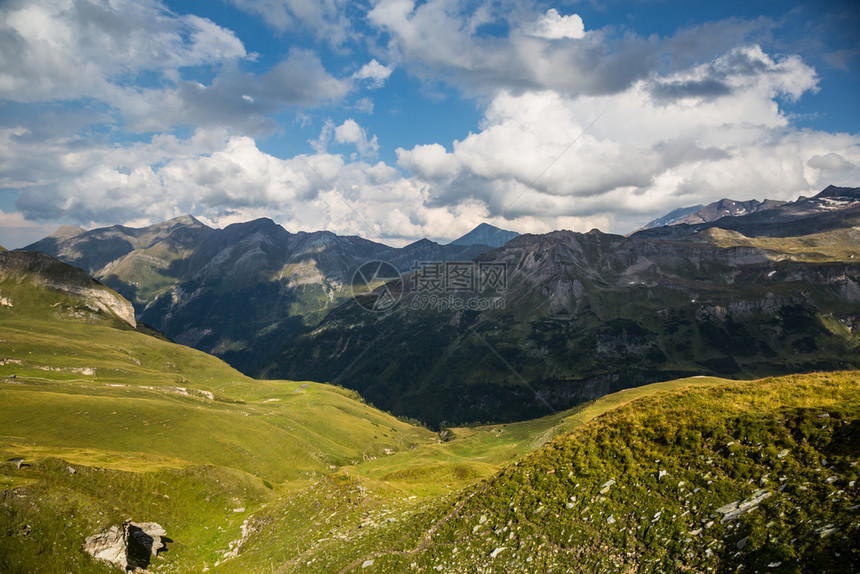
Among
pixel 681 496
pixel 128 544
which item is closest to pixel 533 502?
pixel 681 496

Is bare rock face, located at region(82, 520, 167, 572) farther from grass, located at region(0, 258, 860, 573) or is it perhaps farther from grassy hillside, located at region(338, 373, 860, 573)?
grassy hillside, located at region(338, 373, 860, 573)

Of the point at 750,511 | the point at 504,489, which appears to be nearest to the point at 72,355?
the point at 504,489

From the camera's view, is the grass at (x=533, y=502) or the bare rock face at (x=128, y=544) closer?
the grass at (x=533, y=502)

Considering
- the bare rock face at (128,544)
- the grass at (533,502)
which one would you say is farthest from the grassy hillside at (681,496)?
the bare rock face at (128,544)

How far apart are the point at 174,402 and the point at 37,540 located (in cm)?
10300

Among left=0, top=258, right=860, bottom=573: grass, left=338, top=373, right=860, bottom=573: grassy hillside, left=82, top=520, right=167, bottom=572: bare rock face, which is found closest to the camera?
left=338, top=373, right=860, bottom=573: grassy hillside

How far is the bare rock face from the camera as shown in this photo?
37.0 m

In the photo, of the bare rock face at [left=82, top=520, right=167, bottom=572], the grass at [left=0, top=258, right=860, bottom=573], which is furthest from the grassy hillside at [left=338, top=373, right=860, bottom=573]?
the bare rock face at [left=82, top=520, right=167, bottom=572]

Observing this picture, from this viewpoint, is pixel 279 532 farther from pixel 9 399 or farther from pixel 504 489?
pixel 9 399

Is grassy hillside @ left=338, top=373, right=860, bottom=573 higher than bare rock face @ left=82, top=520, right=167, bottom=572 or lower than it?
higher

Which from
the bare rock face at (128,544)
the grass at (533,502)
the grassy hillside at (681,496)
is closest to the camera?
the grassy hillside at (681,496)

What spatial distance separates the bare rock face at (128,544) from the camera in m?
37.0

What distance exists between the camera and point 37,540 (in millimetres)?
34781

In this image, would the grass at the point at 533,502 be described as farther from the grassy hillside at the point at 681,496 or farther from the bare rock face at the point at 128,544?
the bare rock face at the point at 128,544
